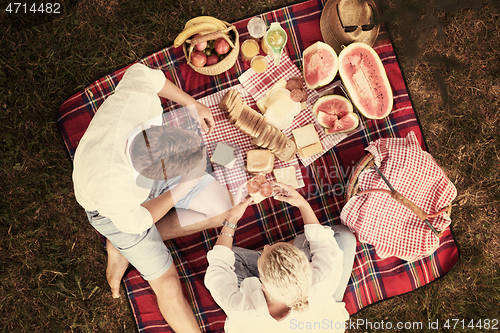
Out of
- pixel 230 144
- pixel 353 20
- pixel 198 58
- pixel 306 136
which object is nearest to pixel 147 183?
pixel 230 144

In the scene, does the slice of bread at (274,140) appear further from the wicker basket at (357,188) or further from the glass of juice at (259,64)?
the wicker basket at (357,188)

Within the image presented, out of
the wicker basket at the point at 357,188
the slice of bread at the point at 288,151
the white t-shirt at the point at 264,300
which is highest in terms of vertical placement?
the slice of bread at the point at 288,151

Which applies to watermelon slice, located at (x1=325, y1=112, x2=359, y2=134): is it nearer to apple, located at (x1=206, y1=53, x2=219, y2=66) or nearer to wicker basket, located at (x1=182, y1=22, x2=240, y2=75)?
wicker basket, located at (x1=182, y1=22, x2=240, y2=75)

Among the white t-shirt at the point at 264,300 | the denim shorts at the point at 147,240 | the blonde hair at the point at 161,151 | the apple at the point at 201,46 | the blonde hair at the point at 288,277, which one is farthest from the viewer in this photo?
the apple at the point at 201,46

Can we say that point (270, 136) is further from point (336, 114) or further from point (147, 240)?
point (147, 240)

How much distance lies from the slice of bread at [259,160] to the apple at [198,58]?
0.91 m

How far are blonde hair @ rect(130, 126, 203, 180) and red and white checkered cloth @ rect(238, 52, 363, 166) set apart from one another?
125cm

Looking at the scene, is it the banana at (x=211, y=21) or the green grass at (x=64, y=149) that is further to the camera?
the green grass at (x=64, y=149)

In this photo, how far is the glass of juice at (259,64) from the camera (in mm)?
3025

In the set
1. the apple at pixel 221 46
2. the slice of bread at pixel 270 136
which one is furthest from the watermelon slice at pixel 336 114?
the apple at pixel 221 46

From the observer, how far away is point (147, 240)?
2.61 m

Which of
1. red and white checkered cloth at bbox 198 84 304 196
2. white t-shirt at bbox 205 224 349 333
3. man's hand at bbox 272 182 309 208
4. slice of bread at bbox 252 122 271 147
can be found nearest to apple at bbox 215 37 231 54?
red and white checkered cloth at bbox 198 84 304 196

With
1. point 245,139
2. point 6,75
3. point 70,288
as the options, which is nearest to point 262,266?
point 245,139

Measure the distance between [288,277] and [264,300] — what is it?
37cm
